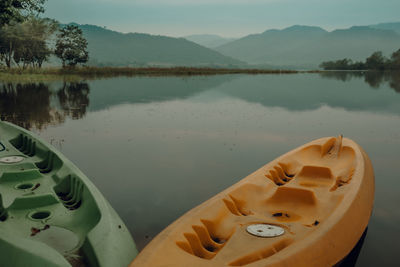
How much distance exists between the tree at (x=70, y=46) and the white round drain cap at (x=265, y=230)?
63.5 metres

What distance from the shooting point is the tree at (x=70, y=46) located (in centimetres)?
6084

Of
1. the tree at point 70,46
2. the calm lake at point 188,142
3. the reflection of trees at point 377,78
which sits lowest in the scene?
the calm lake at point 188,142

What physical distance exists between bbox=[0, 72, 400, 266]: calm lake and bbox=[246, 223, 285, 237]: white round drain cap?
1805 mm

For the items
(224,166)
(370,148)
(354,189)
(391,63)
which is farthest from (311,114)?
(391,63)

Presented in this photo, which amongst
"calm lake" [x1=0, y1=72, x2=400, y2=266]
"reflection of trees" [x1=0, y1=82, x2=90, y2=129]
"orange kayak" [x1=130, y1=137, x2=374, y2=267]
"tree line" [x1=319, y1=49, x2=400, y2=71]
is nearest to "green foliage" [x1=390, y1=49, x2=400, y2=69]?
"tree line" [x1=319, y1=49, x2=400, y2=71]

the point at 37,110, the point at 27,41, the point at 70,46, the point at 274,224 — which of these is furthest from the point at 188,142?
the point at 27,41

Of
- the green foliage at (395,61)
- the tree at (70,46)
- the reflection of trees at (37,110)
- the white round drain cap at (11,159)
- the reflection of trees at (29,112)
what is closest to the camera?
the white round drain cap at (11,159)

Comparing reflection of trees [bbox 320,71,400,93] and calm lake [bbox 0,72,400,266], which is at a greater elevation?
reflection of trees [bbox 320,71,400,93]

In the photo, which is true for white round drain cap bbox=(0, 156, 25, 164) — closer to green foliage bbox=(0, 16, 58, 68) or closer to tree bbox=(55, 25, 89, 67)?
green foliage bbox=(0, 16, 58, 68)

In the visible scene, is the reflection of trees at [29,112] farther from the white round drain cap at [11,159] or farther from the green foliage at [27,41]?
the green foliage at [27,41]

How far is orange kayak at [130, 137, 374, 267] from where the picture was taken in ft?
12.0

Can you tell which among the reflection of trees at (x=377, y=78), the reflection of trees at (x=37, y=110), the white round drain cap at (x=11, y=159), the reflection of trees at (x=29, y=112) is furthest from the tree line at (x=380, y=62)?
the white round drain cap at (x=11, y=159)

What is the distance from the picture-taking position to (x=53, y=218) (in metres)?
5.24

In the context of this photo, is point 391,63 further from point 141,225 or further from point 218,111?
point 141,225
